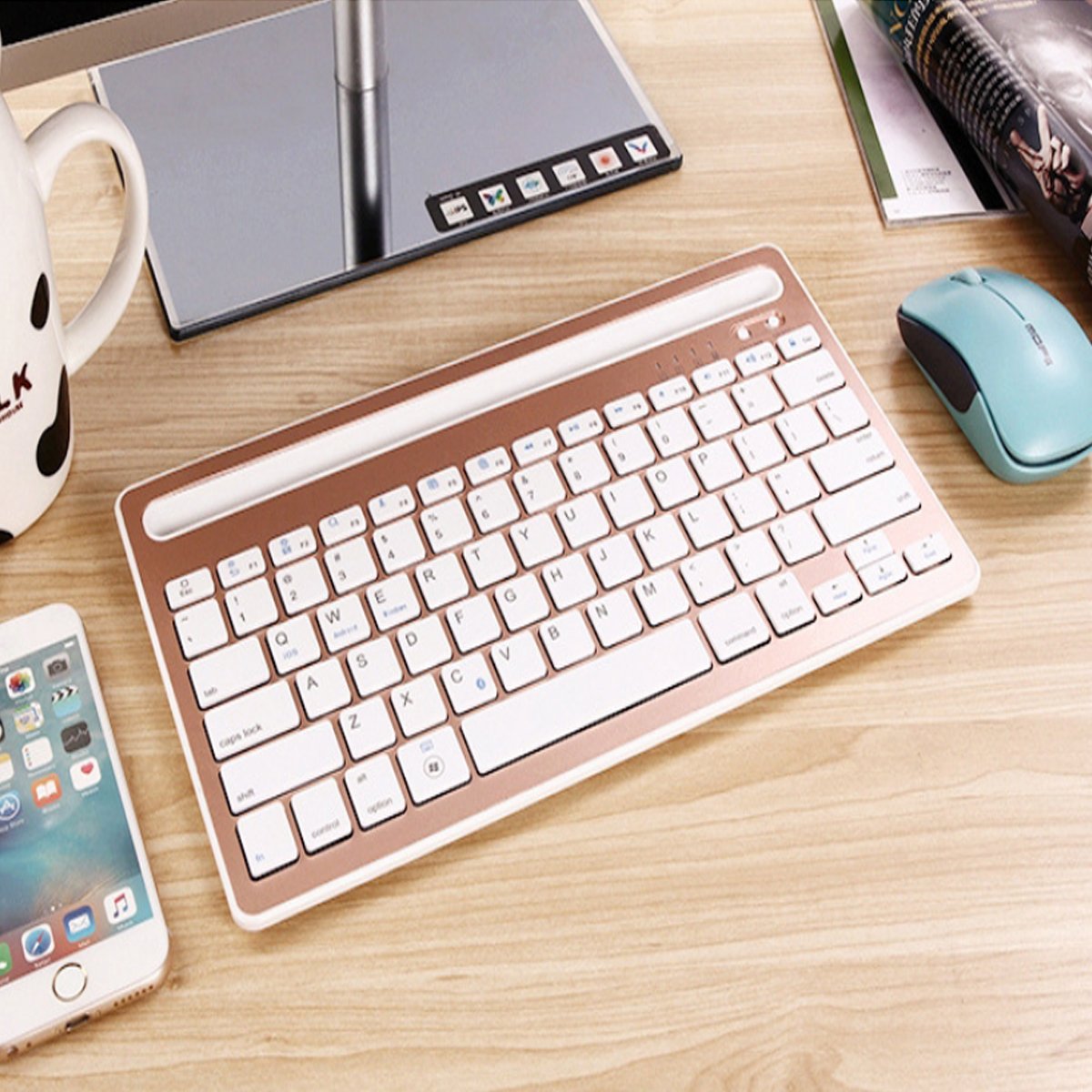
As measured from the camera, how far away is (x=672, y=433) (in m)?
0.48

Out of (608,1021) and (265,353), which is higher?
(265,353)

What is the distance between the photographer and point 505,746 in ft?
1.38

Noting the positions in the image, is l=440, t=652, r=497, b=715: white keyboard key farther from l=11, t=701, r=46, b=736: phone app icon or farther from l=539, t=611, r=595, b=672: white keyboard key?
l=11, t=701, r=46, b=736: phone app icon

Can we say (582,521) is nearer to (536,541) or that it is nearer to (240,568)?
(536,541)

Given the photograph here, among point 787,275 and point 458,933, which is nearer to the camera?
point 458,933

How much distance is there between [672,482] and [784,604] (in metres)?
0.07

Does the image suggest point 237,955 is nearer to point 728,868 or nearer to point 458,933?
point 458,933

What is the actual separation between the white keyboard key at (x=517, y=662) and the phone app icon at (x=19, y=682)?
0.57 feet

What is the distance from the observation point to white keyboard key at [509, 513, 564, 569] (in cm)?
45

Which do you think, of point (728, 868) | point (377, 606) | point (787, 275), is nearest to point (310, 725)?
point (377, 606)

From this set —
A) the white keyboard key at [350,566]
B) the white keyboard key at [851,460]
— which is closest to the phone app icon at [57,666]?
the white keyboard key at [350,566]

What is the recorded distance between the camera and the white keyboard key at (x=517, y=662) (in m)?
0.43

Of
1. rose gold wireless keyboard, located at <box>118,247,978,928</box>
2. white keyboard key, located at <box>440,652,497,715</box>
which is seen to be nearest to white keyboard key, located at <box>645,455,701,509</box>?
rose gold wireless keyboard, located at <box>118,247,978,928</box>

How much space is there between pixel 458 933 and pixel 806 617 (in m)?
0.18
